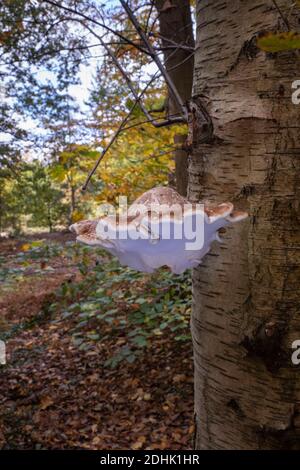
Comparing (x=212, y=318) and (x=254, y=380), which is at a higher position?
(x=212, y=318)

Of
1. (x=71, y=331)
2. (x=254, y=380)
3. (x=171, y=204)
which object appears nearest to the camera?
(x=171, y=204)

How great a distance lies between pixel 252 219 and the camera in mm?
913

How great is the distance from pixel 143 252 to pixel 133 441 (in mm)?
2545

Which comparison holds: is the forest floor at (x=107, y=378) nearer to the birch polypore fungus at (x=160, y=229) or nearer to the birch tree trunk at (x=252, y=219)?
the birch tree trunk at (x=252, y=219)

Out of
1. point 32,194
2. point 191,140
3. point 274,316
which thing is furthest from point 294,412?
point 32,194

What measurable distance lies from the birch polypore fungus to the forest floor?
90.9 inches

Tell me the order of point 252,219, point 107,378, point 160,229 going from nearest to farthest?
point 160,229 → point 252,219 → point 107,378

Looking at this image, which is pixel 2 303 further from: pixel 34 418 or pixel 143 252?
pixel 143 252

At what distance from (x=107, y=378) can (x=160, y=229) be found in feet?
10.8

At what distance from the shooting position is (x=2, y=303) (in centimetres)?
659

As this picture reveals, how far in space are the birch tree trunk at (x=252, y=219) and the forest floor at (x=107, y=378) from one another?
215 cm

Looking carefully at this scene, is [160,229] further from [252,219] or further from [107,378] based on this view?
[107,378]

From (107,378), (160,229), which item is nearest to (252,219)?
(160,229)

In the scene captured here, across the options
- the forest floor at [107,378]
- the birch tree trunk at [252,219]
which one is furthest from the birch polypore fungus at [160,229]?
the forest floor at [107,378]
